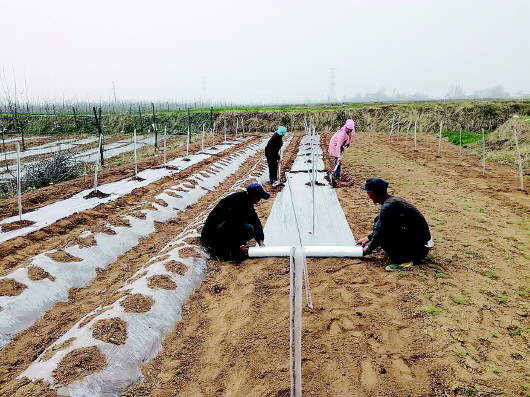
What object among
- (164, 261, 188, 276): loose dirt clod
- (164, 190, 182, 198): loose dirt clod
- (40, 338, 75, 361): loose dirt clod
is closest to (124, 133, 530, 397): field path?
(164, 261, 188, 276): loose dirt clod

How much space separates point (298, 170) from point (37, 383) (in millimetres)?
8393

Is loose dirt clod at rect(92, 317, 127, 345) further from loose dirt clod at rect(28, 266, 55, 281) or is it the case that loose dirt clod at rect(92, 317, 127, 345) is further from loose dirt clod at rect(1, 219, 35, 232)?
loose dirt clod at rect(1, 219, 35, 232)

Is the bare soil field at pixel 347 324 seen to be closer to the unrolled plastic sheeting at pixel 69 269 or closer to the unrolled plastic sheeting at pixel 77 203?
the unrolled plastic sheeting at pixel 69 269

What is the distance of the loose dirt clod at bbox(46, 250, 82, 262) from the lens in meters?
4.41

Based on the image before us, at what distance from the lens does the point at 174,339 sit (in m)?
3.26

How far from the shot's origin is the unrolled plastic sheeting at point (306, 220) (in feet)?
16.6

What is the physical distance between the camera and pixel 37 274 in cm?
407

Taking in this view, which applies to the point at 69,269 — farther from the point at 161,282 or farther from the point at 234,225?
the point at 234,225

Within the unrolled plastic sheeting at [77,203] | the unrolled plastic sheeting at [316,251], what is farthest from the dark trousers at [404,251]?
the unrolled plastic sheeting at [77,203]

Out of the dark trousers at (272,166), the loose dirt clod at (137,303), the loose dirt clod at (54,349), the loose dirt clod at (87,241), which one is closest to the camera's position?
the loose dirt clod at (54,349)

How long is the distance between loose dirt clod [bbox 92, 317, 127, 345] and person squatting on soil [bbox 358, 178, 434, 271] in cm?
263

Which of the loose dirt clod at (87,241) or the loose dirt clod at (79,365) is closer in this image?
the loose dirt clod at (79,365)

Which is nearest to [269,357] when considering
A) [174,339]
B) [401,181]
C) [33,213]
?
[174,339]

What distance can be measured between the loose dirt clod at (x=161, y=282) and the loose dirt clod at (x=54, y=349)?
38.2 inches
